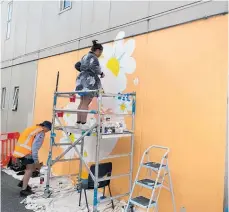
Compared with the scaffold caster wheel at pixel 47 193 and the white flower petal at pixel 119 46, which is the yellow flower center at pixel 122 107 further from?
the scaffold caster wheel at pixel 47 193

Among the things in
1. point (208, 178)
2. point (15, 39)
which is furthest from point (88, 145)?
point (15, 39)

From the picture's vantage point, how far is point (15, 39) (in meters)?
7.85

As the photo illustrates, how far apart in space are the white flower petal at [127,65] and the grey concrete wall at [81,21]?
45 cm

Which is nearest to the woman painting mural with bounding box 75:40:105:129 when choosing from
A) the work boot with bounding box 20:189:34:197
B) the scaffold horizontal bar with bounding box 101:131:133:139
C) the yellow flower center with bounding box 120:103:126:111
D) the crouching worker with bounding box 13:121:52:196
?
the scaffold horizontal bar with bounding box 101:131:133:139

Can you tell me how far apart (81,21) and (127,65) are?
1.76m

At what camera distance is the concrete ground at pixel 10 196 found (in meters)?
3.75

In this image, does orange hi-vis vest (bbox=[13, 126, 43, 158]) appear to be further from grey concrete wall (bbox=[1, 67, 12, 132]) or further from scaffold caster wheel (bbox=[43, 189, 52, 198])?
grey concrete wall (bbox=[1, 67, 12, 132])

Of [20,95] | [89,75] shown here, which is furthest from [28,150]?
[20,95]

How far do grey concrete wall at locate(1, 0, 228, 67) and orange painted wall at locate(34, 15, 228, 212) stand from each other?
0.60 ft

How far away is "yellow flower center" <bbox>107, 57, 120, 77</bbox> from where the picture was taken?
4387 mm

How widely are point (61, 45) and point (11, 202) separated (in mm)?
3520

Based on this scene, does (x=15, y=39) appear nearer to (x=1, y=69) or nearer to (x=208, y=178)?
(x=1, y=69)

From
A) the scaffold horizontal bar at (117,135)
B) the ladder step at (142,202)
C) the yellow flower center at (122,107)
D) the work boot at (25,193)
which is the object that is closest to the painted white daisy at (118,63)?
the yellow flower center at (122,107)

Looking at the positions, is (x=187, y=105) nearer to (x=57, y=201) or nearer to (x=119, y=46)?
(x=119, y=46)
